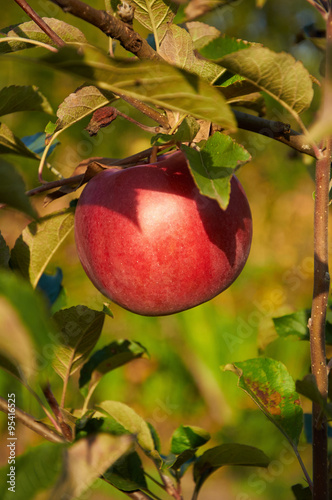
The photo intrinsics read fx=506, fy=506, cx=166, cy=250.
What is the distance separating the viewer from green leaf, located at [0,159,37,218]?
32 centimetres

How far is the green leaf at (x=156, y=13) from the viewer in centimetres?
42

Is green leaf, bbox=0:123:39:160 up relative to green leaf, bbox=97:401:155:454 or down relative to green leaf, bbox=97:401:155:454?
up

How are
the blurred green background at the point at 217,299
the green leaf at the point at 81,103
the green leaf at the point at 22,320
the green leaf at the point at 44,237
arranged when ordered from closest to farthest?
the green leaf at the point at 22,320, the green leaf at the point at 81,103, the green leaf at the point at 44,237, the blurred green background at the point at 217,299

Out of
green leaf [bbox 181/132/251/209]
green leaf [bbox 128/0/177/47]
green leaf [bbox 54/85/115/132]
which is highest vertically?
green leaf [bbox 128/0/177/47]

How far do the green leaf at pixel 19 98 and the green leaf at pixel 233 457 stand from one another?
35 cm

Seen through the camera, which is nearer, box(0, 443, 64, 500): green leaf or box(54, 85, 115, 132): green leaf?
box(0, 443, 64, 500): green leaf

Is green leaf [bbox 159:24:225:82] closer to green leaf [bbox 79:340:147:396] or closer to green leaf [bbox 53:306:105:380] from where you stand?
green leaf [bbox 53:306:105:380]

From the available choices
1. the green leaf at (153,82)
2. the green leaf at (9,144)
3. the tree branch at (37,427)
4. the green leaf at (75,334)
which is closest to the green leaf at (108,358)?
the green leaf at (75,334)

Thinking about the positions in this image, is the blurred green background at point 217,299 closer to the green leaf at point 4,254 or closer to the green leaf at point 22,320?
the green leaf at point 4,254

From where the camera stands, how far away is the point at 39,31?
0.43 meters

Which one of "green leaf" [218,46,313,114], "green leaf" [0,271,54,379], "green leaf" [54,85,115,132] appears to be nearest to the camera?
"green leaf" [0,271,54,379]

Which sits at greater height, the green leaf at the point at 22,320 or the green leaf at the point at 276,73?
the green leaf at the point at 276,73

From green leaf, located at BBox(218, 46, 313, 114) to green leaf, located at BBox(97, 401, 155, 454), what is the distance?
1.18ft

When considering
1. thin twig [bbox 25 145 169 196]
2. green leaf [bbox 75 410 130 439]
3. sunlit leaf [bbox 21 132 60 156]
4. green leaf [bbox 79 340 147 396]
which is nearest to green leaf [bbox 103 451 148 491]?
green leaf [bbox 75 410 130 439]
